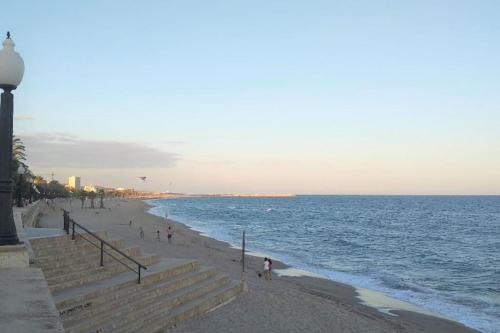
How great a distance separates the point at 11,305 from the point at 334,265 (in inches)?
1189

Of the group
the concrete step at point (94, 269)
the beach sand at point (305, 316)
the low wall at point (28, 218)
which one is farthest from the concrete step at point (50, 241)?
the low wall at point (28, 218)

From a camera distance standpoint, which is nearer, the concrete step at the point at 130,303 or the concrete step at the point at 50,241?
the concrete step at the point at 130,303

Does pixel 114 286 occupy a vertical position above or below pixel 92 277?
below

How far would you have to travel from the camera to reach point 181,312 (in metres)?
11.6

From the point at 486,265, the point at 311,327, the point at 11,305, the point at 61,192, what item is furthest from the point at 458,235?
the point at 61,192

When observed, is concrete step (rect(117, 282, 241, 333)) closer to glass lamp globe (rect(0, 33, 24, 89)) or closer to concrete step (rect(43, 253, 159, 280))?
concrete step (rect(43, 253, 159, 280))

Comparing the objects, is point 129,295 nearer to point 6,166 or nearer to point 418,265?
point 6,166

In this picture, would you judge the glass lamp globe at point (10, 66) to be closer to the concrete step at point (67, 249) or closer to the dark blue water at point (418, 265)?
the concrete step at point (67, 249)

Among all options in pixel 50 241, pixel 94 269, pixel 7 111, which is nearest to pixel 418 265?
pixel 94 269

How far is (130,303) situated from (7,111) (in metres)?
4.83

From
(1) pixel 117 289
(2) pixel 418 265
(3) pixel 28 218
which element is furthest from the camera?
(2) pixel 418 265

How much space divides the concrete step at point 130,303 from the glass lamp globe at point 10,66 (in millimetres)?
4291

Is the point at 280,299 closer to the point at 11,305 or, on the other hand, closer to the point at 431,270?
the point at 11,305

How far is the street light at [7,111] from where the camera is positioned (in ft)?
26.5
